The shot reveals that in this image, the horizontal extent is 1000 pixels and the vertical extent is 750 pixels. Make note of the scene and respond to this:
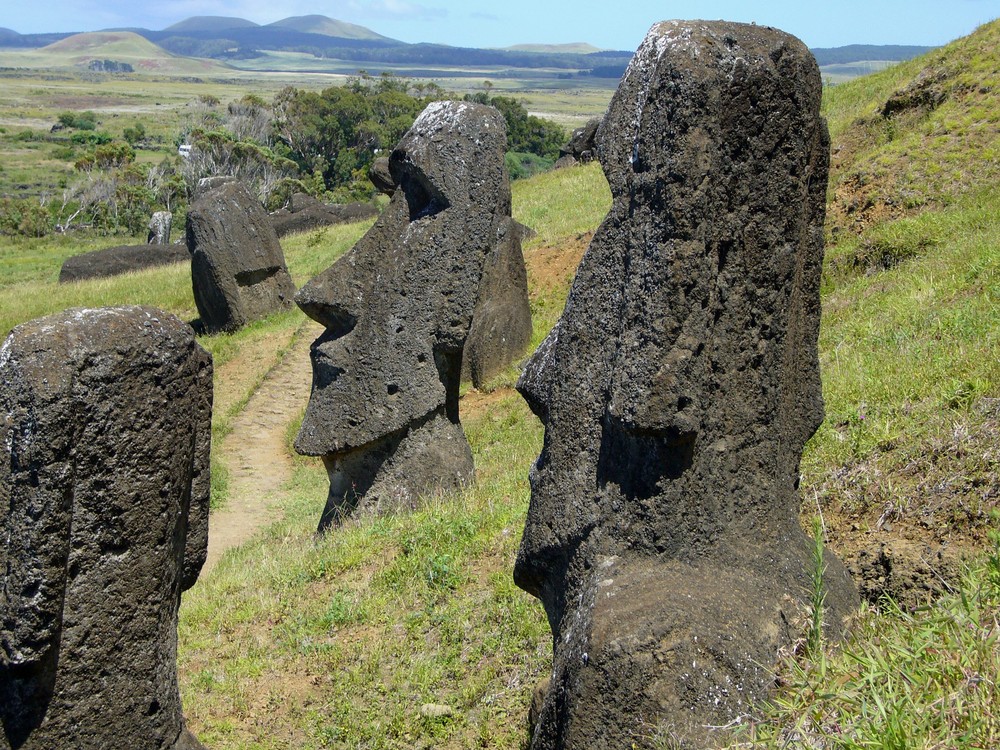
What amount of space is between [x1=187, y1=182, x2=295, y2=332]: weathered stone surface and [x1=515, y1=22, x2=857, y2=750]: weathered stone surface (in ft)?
48.8

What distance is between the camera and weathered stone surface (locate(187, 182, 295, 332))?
17938 millimetres

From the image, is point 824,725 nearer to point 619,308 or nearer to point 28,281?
point 619,308

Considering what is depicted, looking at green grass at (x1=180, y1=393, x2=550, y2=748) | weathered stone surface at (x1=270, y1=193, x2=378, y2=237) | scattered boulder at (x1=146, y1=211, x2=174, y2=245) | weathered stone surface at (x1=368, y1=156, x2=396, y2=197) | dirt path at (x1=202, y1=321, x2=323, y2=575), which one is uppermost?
weathered stone surface at (x1=368, y1=156, x2=396, y2=197)

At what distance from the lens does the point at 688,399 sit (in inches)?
136

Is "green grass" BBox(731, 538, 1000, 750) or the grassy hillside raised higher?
"green grass" BBox(731, 538, 1000, 750)

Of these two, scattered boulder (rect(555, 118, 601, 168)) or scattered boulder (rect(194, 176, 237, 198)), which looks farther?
scattered boulder (rect(555, 118, 601, 168))

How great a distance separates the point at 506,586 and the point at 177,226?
47422 millimetres

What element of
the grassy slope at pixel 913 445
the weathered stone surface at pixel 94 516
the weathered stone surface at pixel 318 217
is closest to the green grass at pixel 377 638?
the weathered stone surface at pixel 94 516

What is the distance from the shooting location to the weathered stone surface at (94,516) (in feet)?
11.2

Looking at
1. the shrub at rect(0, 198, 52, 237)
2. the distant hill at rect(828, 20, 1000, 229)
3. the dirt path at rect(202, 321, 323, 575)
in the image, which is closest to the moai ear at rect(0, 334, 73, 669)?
the dirt path at rect(202, 321, 323, 575)

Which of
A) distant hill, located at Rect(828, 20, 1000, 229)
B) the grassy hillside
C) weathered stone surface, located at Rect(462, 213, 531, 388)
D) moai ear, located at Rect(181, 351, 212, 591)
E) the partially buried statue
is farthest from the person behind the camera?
weathered stone surface, located at Rect(462, 213, 531, 388)

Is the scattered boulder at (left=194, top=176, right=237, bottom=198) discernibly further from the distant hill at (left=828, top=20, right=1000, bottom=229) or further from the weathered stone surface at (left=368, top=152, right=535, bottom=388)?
the distant hill at (left=828, top=20, right=1000, bottom=229)

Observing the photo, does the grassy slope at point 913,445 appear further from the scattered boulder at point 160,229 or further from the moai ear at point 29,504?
the scattered boulder at point 160,229

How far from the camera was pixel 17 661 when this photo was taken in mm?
3461
